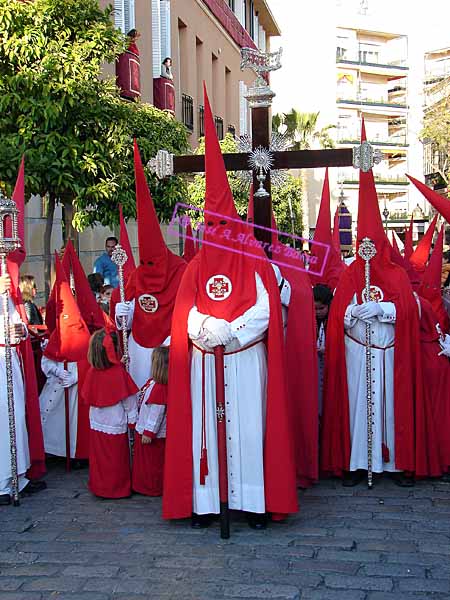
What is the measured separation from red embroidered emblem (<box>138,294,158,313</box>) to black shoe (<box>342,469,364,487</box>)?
2021 mm

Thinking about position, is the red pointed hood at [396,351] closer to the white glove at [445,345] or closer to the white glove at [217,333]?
the white glove at [445,345]

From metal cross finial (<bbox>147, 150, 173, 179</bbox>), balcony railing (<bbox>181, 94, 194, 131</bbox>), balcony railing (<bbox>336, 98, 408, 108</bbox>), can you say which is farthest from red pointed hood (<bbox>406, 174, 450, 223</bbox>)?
balcony railing (<bbox>336, 98, 408, 108</bbox>)

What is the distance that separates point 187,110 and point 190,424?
18446 millimetres

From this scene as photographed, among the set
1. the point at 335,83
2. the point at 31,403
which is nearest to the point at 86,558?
the point at 31,403

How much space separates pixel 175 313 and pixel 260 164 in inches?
55.7

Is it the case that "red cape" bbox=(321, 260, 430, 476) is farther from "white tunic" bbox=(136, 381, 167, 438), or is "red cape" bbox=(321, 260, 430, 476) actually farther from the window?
the window

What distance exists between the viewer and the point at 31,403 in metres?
5.86

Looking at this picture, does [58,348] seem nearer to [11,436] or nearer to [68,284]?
[68,284]

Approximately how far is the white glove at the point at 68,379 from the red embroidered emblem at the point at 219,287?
189cm

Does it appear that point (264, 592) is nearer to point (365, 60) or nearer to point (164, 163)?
point (164, 163)

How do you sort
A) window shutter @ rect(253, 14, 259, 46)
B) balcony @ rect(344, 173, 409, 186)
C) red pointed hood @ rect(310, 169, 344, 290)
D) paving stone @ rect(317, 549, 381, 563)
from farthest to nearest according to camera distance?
balcony @ rect(344, 173, 409, 186) → window shutter @ rect(253, 14, 259, 46) → red pointed hood @ rect(310, 169, 344, 290) → paving stone @ rect(317, 549, 381, 563)

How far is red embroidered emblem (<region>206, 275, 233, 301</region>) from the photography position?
4914mm

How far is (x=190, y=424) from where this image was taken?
16.0 feet

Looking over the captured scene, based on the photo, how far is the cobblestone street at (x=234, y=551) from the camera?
4016 mm
